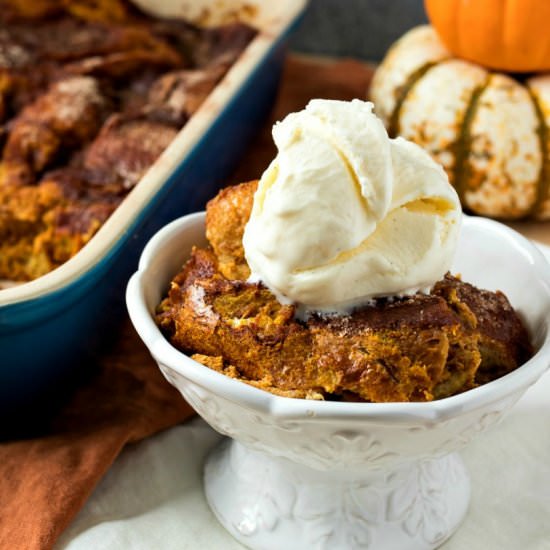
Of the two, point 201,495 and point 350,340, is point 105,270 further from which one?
point 350,340

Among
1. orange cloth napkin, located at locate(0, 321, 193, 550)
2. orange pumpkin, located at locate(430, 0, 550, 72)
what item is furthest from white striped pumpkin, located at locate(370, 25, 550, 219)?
orange cloth napkin, located at locate(0, 321, 193, 550)

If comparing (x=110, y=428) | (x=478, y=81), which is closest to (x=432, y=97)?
(x=478, y=81)

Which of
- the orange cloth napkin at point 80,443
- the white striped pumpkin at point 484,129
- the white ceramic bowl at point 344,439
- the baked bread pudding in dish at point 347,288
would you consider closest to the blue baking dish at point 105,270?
the orange cloth napkin at point 80,443

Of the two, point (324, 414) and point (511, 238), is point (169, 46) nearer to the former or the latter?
point (511, 238)

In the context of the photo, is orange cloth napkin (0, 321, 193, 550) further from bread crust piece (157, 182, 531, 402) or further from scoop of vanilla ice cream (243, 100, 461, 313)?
scoop of vanilla ice cream (243, 100, 461, 313)

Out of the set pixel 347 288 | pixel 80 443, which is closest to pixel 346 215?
pixel 347 288

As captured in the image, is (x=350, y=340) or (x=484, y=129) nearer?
(x=350, y=340)

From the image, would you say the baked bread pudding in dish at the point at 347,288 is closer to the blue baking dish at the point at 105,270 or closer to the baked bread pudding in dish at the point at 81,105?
A: the blue baking dish at the point at 105,270
